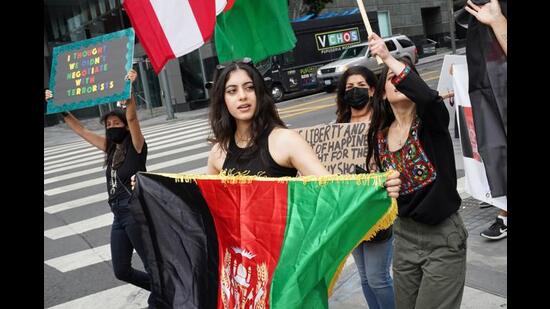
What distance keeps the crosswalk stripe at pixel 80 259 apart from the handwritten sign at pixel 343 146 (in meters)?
3.31

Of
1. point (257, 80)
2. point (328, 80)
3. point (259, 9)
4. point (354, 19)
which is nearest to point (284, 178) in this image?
point (257, 80)

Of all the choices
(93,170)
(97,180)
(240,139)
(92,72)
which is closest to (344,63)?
(93,170)

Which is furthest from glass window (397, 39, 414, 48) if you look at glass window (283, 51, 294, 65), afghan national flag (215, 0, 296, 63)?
afghan national flag (215, 0, 296, 63)

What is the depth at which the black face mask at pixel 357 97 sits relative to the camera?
3.74 metres

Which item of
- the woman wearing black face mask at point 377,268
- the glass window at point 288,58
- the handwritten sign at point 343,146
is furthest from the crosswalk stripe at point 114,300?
the glass window at point 288,58

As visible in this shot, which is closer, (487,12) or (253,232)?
(487,12)

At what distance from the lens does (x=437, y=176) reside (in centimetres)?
255

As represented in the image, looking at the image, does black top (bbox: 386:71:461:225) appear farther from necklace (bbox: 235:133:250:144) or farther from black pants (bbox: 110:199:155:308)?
black pants (bbox: 110:199:155:308)

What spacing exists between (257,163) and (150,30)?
158 cm

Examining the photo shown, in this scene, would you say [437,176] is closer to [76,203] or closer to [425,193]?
[425,193]

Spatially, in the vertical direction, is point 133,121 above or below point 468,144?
above

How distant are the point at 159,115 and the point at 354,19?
33.5 feet

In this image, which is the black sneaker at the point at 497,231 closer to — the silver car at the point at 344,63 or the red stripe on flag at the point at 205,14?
the red stripe on flag at the point at 205,14

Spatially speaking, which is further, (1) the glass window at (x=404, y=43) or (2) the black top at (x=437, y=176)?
(1) the glass window at (x=404, y=43)
